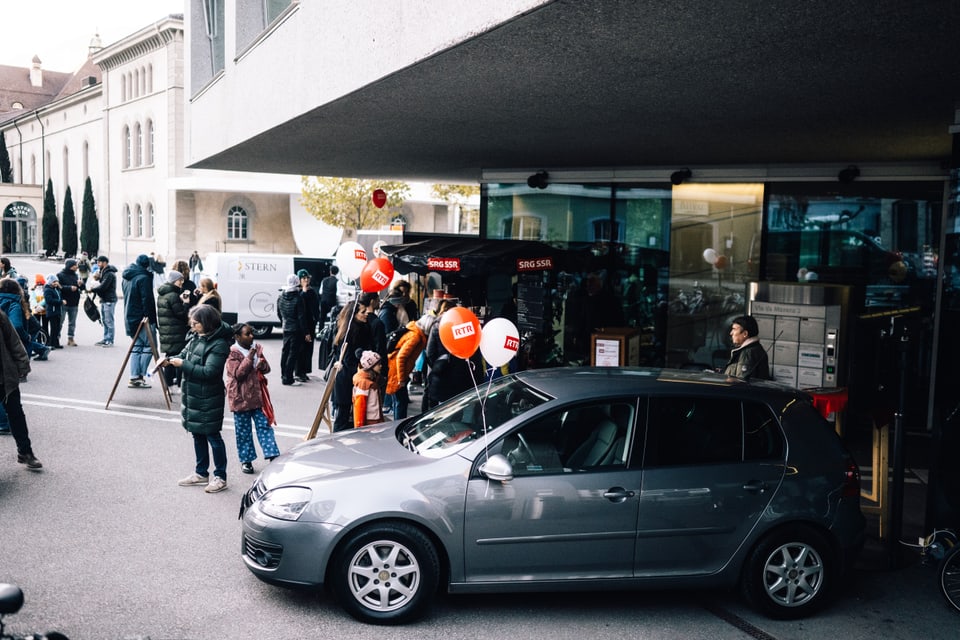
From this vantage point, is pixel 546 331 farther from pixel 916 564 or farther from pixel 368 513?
pixel 368 513

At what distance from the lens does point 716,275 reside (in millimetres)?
13945

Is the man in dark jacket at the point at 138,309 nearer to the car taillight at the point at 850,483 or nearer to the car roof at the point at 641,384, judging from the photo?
the car roof at the point at 641,384

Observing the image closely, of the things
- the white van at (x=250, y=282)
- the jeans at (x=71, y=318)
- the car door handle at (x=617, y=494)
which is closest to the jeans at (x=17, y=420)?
the car door handle at (x=617, y=494)

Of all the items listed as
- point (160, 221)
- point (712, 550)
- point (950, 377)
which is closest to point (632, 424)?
point (712, 550)

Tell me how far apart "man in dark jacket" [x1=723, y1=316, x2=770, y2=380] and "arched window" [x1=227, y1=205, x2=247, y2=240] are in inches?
1790

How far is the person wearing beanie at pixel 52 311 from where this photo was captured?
1652 cm

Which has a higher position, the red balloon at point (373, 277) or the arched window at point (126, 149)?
the arched window at point (126, 149)

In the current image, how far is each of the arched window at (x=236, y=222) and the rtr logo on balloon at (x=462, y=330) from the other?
4495 centimetres

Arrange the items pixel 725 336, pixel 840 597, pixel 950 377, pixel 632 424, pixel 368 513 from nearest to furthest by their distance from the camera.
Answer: pixel 368 513
pixel 632 424
pixel 840 597
pixel 950 377
pixel 725 336

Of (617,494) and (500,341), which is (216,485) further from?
(617,494)

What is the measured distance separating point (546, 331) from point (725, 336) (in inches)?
116

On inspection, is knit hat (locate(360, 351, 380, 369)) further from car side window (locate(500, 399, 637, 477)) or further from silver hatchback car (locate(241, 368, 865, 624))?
car side window (locate(500, 399, 637, 477))

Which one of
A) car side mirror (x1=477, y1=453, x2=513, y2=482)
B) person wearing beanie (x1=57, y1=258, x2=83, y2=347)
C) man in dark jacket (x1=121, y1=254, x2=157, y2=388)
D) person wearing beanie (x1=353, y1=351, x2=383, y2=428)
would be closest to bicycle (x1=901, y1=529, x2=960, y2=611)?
car side mirror (x1=477, y1=453, x2=513, y2=482)

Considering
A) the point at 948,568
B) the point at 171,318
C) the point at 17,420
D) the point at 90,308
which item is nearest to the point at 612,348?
the point at 948,568
